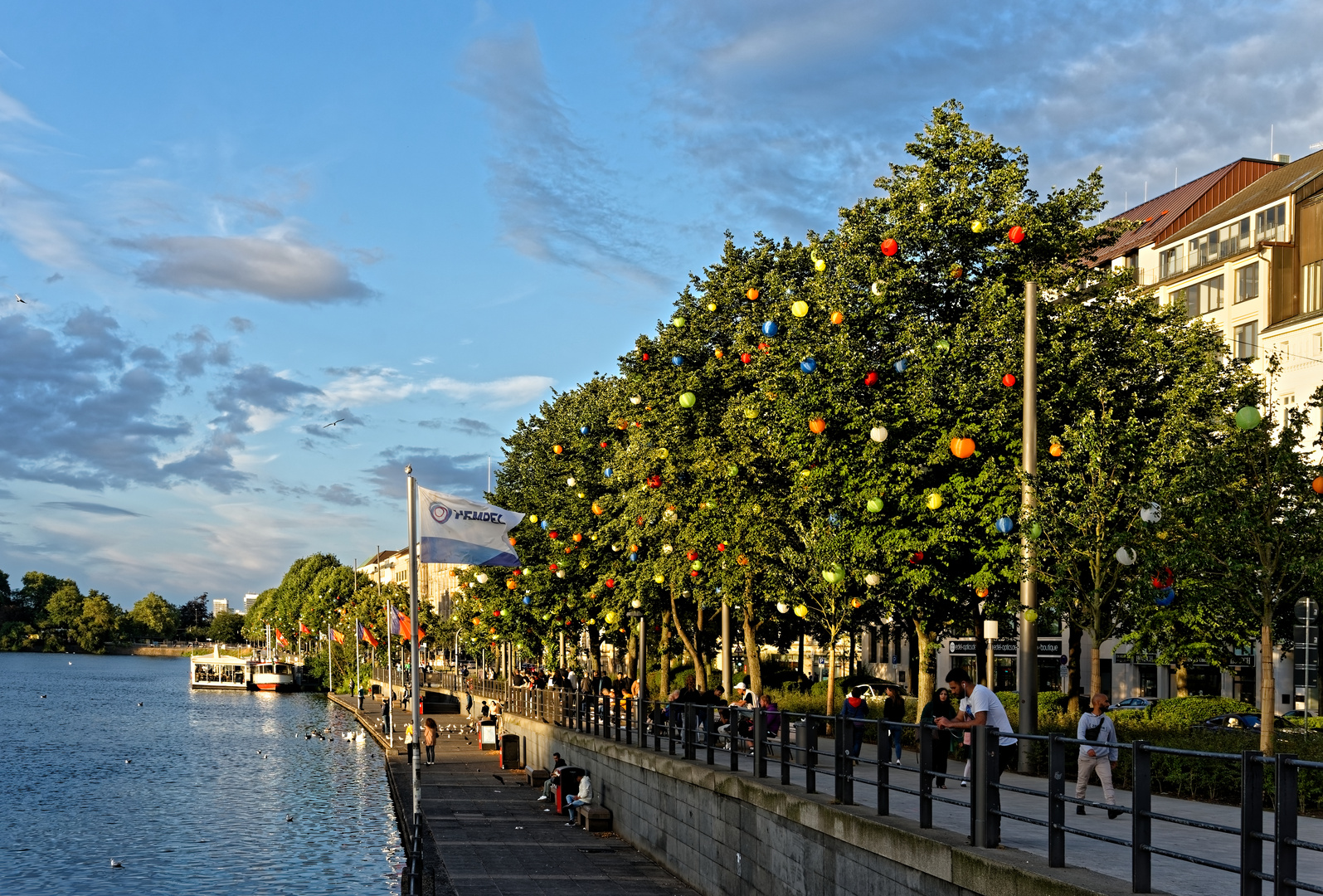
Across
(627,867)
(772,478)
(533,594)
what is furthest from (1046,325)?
(533,594)

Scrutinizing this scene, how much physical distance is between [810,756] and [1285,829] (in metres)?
9.46

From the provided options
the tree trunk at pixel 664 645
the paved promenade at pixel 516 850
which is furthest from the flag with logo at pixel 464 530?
the tree trunk at pixel 664 645

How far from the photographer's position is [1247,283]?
64.3 m

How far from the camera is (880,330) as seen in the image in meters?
30.2

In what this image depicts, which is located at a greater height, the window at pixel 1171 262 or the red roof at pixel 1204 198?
the red roof at pixel 1204 198

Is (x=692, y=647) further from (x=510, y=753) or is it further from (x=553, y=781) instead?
(x=553, y=781)

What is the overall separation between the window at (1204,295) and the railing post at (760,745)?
171 feet

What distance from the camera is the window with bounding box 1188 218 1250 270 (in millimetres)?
64875

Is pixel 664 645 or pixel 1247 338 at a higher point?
pixel 1247 338

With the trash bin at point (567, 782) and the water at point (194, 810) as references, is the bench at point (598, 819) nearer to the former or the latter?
the trash bin at point (567, 782)

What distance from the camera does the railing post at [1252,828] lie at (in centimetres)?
819

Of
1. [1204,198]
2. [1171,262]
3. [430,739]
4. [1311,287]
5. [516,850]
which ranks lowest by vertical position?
[430,739]

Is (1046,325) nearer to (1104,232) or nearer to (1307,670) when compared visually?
(1104,232)

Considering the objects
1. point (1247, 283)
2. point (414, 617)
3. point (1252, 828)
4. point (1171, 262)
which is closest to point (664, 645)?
point (414, 617)
